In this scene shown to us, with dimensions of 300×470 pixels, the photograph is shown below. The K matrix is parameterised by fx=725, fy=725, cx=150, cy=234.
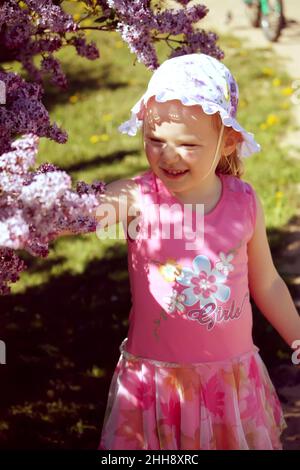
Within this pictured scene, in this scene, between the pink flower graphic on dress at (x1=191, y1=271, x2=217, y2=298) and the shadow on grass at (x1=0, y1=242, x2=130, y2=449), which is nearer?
the pink flower graphic on dress at (x1=191, y1=271, x2=217, y2=298)

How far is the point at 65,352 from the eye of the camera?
420 cm

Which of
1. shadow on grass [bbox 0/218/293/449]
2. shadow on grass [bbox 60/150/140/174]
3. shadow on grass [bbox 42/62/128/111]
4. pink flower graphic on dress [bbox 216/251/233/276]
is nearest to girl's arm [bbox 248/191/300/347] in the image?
pink flower graphic on dress [bbox 216/251/233/276]

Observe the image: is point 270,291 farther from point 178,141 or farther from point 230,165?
point 178,141

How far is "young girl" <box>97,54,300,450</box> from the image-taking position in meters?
2.53

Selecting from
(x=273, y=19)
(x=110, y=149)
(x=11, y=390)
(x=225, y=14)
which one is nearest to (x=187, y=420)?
(x=11, y=390)

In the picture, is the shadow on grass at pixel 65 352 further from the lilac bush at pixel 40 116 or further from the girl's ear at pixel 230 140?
the girl's ear at pixel 230 140

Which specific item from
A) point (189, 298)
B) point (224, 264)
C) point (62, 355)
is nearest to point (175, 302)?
point (189, 298)

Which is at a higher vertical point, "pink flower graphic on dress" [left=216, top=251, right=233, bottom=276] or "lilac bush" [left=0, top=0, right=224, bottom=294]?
"lilac bush" [left=0, top=0, right=224, bottom=294]

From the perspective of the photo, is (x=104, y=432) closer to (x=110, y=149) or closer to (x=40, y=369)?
(x=40, y=369)

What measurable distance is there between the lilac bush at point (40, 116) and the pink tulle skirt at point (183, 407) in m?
0.59

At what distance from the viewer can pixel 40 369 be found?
13.3 ft

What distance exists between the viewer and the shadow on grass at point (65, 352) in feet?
11.7

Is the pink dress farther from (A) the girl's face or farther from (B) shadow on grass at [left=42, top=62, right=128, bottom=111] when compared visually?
(B) shadow on grass at [left=42, top=62, right=128, bottom=111]

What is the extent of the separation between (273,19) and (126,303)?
21.0ft
